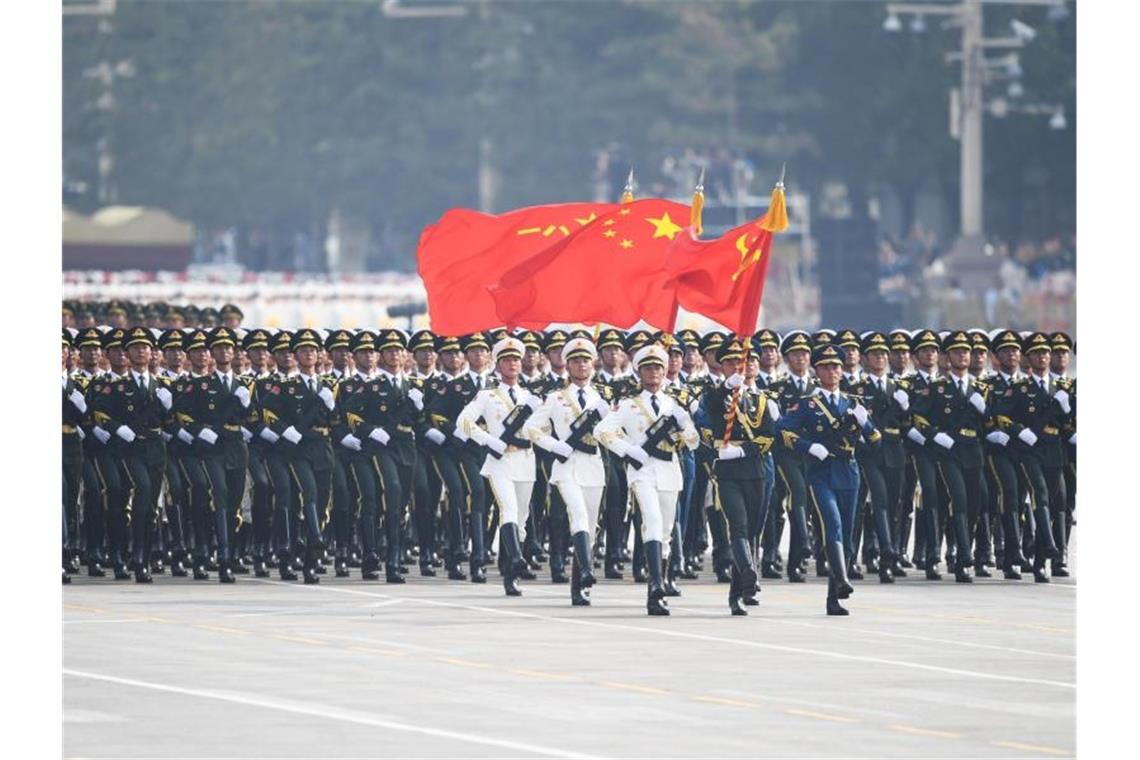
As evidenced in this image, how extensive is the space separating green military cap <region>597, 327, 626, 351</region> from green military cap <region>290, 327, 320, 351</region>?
1900 mm

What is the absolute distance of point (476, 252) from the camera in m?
26.7

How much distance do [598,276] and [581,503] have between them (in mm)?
3282

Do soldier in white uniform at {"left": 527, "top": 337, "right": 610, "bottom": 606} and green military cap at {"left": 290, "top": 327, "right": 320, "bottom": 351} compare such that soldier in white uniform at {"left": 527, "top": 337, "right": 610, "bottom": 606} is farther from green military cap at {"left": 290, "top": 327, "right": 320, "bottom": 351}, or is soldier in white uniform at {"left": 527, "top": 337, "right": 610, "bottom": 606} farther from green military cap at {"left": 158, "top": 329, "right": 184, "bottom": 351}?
green military cap at {"left": 158, "top": 329, "right": 184, "bottom": 351}

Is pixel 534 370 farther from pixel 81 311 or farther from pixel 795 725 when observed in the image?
pixel 81 311

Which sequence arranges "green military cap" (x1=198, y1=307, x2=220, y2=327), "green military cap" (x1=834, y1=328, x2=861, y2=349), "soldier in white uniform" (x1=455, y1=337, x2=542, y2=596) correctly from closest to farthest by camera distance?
"soldier in white uniform" (x1=455, y1=337, x2=542, y2=596) → "green military cap" (x1=834, y1=328, x2=861, y2=349) → "green military cap" (x1=198, y1=307, x2=220, y2=327)

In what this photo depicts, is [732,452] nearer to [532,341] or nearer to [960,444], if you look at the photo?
[960,444]

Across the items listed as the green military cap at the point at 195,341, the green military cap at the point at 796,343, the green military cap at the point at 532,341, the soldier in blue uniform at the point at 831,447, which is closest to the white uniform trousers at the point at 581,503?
the soldier in blue uniform at the point at 831,447

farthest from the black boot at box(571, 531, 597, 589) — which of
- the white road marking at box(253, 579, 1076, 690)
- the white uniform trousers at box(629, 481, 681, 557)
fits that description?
the white road marking at box(253, 579, 1076, 690)

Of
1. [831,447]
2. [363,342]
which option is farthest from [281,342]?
[831,447]

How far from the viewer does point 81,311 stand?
1489 inches

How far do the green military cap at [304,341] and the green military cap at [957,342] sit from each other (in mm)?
4194

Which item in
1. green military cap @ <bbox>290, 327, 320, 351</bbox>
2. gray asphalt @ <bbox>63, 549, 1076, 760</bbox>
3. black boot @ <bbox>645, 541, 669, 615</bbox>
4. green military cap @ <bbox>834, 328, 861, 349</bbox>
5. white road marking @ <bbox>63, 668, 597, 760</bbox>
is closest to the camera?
white road marking @ <bbox>63, 668, 597, 760</bbox>

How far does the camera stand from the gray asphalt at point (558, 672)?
16.3 m

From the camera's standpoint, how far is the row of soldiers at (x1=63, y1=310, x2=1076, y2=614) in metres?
24.1
